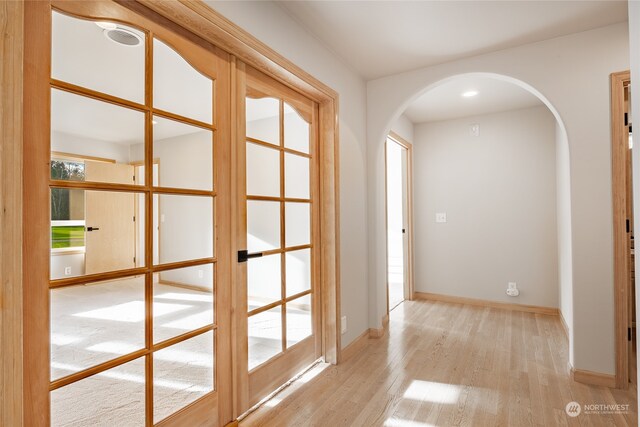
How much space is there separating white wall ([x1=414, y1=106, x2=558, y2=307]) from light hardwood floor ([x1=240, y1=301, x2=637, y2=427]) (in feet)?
3.13

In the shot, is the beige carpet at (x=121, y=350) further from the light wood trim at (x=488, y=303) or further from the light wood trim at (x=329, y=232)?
the light wood trim at (x=488, y=303)

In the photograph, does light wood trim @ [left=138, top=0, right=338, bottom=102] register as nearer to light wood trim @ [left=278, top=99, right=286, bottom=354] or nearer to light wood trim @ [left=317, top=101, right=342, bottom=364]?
light wood trim @ [left=278, top=99, right=286, bottom=354]

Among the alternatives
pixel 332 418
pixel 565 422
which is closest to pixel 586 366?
pixel 565 422

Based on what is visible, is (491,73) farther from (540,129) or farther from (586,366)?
(586,366)

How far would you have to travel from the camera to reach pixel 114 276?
1329 mm

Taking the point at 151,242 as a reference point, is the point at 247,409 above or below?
below

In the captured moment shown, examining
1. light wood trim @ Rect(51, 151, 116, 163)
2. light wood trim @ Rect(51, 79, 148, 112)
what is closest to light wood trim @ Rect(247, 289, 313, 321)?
light wood trim @ Rect(51, 151, 116, 163)

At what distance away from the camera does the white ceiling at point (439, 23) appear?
2.11m

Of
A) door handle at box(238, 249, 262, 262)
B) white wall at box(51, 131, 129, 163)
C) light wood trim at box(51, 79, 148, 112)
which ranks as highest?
light wood trim at box(51, 79, 148, 112)

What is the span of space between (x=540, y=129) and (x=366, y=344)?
3323mm

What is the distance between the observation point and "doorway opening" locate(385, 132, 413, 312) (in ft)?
15.2

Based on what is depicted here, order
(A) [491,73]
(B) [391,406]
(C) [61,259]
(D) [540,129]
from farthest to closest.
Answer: (D) [540,129] → (A) [491,73] → (B) [391,406] → (C) [61,259]

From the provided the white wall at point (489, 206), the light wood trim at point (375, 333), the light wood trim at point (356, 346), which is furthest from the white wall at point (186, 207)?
the white wall at point (489, 206)

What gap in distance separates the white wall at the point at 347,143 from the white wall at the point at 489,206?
187 centimetres
